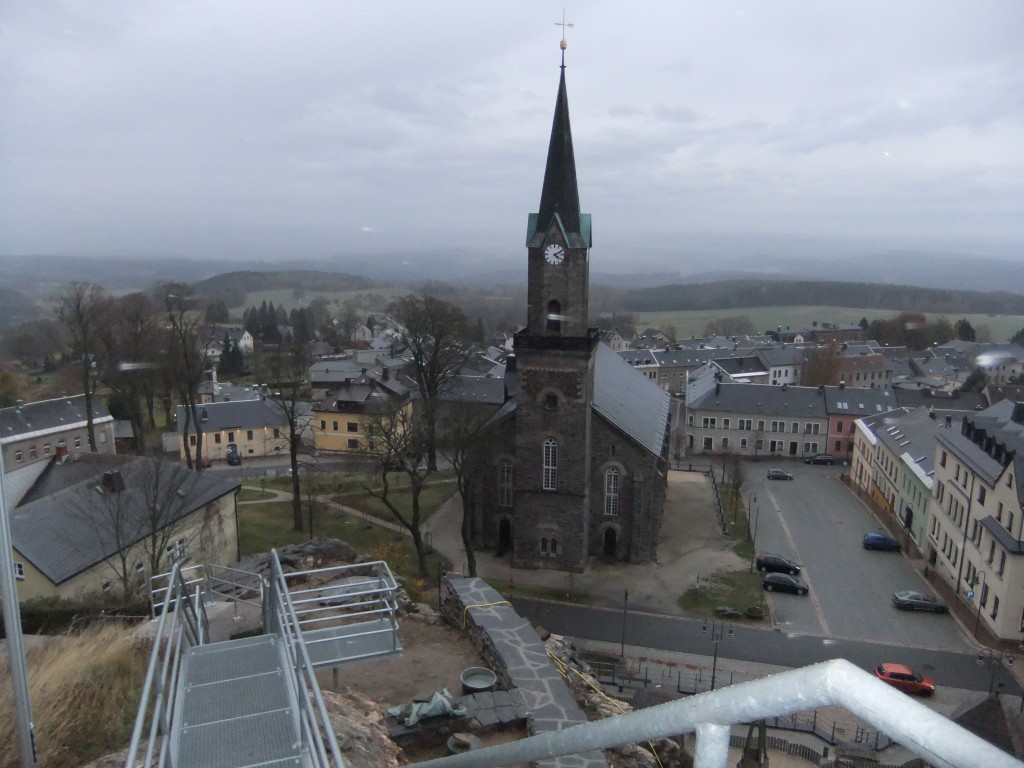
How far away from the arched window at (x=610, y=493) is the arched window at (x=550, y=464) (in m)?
2.30

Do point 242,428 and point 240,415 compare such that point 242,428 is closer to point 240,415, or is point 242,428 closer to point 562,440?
point 240,415

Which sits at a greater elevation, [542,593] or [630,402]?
[630,402]

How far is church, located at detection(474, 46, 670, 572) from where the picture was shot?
25.2m

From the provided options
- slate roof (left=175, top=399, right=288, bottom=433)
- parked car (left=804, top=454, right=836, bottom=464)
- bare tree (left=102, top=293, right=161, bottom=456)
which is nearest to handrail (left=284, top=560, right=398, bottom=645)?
bare tree (left=102, top=293, right=161, bottom=456)

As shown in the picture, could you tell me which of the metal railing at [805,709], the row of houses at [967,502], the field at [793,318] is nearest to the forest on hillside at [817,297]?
the field at [793,318]

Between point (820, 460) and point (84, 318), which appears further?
point (820, 460)

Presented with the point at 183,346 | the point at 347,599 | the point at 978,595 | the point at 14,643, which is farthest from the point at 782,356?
the point at 14,643

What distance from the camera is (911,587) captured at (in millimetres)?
27125

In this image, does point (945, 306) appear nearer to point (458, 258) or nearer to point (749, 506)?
point (458, 258)

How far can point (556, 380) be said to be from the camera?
25984 mm

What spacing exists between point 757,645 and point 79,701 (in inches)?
768

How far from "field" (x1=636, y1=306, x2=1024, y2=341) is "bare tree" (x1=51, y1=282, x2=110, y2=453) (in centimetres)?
7914

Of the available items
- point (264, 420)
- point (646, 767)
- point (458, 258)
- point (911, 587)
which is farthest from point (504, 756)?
point (458, 258)

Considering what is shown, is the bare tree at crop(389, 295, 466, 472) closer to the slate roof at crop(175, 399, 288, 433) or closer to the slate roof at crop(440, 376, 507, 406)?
the slate roof at crop(440, 376, 507, 406)
